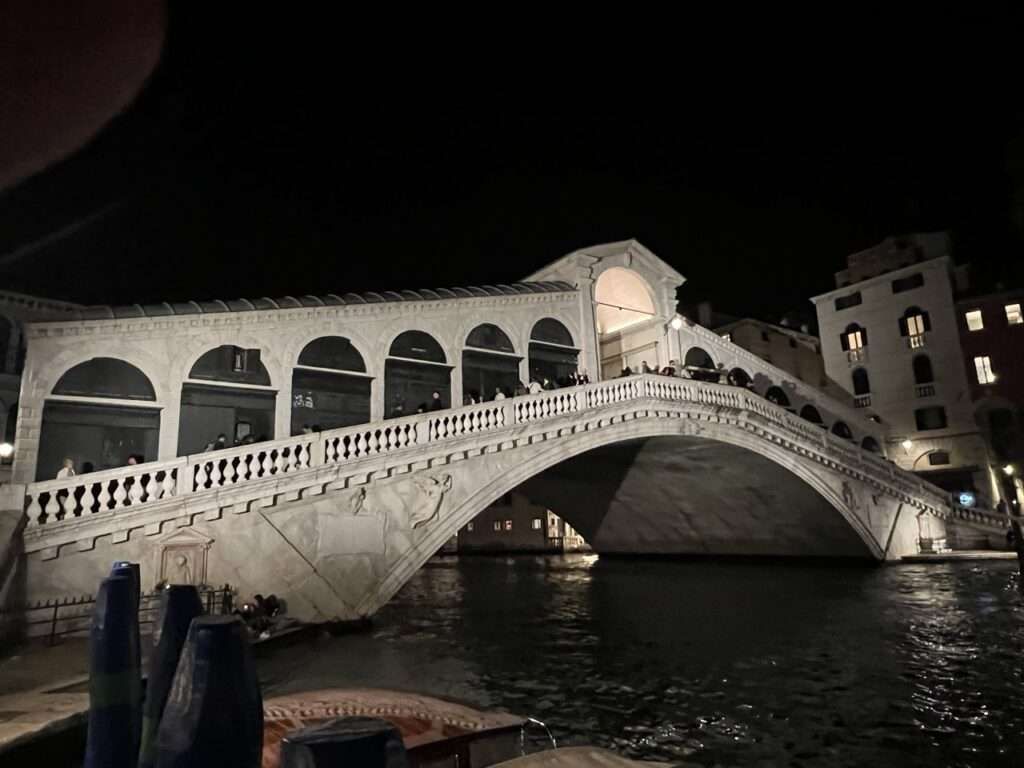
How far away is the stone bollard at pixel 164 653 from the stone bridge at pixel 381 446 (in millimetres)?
7136

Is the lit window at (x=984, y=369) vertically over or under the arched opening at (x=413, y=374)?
over

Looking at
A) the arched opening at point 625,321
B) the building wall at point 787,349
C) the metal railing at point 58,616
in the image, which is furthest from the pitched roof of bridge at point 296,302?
the building wall at point 787,349

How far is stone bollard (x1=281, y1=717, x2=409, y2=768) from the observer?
1270 millimetres

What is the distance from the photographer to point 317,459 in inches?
415

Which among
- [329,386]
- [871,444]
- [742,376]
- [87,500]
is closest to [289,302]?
[329,386]

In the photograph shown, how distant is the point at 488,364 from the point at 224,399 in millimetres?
6887

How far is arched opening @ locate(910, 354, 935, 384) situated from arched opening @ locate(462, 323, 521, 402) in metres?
22.6

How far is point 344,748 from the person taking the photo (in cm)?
128

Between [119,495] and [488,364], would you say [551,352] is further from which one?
[119,495]

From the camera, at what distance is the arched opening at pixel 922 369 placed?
28.8 meters

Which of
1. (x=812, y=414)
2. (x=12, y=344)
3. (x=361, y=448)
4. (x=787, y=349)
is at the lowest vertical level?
(x=361, y=448)

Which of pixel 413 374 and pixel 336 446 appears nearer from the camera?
pixel 336 446

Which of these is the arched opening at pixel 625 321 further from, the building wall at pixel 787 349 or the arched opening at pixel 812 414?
the arched opening at pixel 812 414

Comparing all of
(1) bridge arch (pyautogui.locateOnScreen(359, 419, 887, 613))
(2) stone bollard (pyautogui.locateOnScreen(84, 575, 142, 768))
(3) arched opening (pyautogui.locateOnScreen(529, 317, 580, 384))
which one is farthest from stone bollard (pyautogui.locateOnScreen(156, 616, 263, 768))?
(3) arched opening (pyautogui.locateOnScreen(529, 317, 580, 384))
